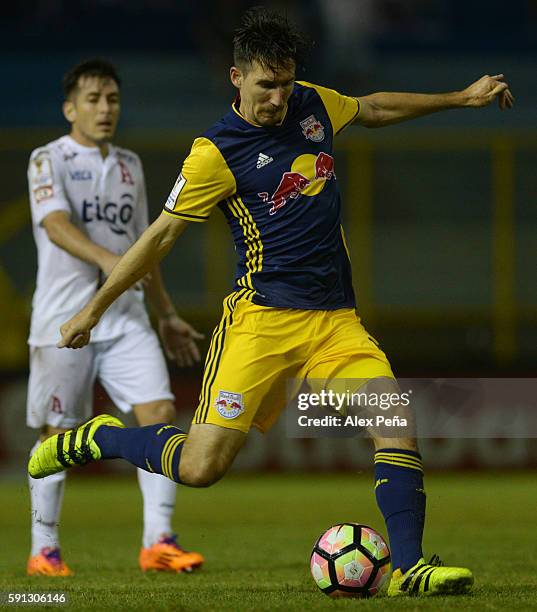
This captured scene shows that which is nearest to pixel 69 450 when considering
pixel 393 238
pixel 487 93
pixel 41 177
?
pixel 41 177

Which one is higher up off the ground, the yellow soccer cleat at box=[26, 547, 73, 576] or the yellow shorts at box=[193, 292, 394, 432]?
the yellow shorts at box=[193, 292, 394, 432]

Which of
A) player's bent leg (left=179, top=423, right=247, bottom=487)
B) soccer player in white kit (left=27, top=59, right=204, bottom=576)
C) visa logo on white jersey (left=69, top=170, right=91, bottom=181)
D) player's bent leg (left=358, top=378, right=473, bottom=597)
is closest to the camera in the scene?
player's bent leg (left=358, top=378, right=473, bottom=597)

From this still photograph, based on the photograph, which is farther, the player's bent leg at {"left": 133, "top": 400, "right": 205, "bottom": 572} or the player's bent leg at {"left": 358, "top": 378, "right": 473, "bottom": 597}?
the player's bent leg at {"left": 133, "top": 400, "right": 205, "bottom": 572}

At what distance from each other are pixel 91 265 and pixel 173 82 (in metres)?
11.6

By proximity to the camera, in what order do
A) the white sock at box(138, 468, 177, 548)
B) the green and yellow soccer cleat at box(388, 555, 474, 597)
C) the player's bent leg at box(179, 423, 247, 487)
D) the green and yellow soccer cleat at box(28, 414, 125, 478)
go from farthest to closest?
the white sock at box(138, 468, 177, 548)
the green and yellow soccer cleat at box(28, 414, 125, 478)
the player's bent leg at box(179, 423, 247, 487)
the green and yellow soccer cleat at box(388, 555, 474, 597)

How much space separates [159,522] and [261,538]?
1393 millimetres

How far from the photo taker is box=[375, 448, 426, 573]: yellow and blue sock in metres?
4.95

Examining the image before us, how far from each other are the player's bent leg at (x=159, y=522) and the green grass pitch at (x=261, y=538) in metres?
0.10

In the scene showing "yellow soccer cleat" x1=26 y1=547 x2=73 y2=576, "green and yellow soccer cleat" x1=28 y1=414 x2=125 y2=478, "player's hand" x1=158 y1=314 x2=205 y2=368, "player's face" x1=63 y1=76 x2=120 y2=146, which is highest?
"player's face" x1=63 y1=76 x2=120 y2=146

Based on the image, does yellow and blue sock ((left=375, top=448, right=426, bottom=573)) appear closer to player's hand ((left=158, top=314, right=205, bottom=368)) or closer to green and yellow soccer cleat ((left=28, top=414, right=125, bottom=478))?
green and yellow soccer cleat ((left=28, top=414, right=125, bottom=478))

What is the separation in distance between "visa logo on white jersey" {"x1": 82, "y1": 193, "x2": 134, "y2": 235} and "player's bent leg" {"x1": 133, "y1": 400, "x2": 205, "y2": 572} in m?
0.89

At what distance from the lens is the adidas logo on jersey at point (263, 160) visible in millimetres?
5227

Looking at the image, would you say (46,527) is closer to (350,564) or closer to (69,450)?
(69,450)

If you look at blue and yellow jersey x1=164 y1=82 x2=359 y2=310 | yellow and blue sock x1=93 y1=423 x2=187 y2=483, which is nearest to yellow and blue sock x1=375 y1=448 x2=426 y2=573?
Result: blue and yellow jersey x1=164 y1=82 x2=359 y2=310
